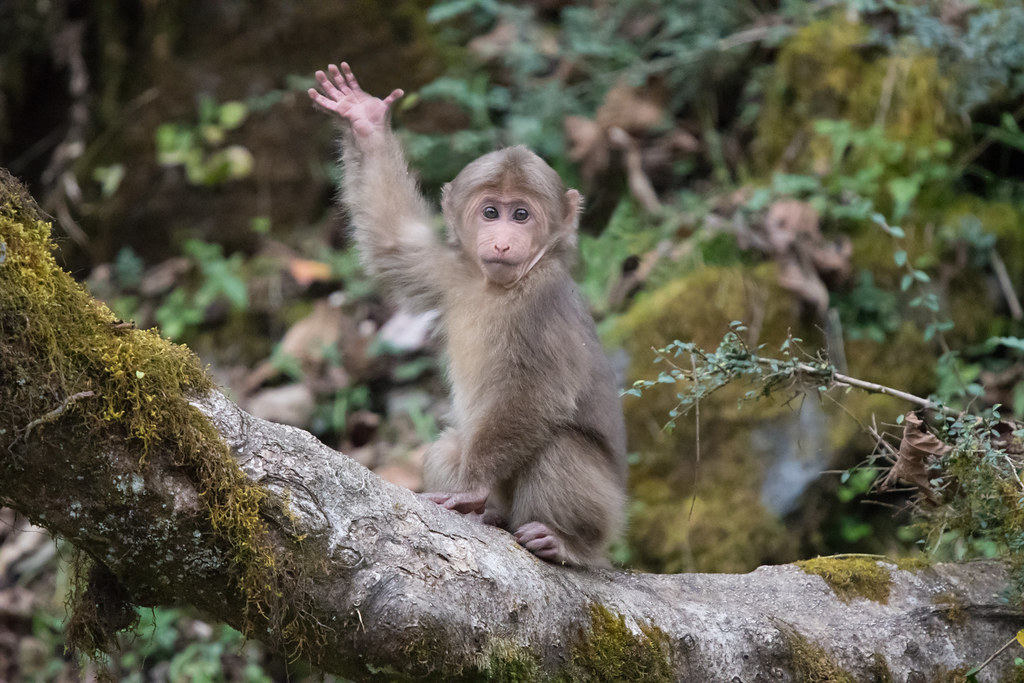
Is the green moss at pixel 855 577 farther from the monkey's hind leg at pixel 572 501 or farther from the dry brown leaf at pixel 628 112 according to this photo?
the dry brown leaf at pixel 628 112

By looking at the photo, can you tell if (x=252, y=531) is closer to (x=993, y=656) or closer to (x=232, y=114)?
(x=993, y=656)

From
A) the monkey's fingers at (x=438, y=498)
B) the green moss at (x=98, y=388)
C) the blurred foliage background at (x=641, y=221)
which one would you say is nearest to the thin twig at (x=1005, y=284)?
the blurred foliage background at (x=641, y=221)

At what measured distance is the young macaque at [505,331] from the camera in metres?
4.23

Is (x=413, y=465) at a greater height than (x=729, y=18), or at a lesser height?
lesser

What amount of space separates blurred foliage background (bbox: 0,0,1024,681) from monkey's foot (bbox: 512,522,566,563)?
1042 millimetres

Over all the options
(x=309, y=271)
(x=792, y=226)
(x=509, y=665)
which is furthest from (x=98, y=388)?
(x=309, y=271)

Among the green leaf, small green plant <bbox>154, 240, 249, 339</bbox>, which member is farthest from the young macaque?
the green leaf

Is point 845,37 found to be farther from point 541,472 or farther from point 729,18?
point 541,472

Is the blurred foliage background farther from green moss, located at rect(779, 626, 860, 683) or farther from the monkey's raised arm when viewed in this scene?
green moss, located at rect(779, 626, 860, 683)

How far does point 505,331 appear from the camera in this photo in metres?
4.48

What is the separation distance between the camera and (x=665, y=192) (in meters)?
8.23

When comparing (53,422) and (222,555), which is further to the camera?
(222,555)

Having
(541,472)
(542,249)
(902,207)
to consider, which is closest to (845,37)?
(902,207)

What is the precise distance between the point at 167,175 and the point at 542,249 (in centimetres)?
570
